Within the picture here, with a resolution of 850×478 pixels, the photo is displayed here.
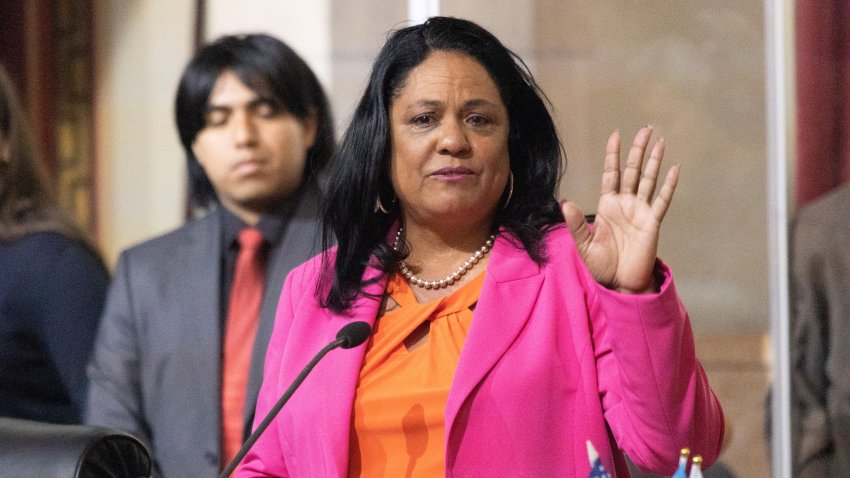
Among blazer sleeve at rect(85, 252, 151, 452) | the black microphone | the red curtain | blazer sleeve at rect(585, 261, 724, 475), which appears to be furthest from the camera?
the red curtain

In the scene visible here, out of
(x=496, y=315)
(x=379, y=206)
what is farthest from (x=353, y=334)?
(x=379, y=206)

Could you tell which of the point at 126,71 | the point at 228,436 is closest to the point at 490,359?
the point at 228,436

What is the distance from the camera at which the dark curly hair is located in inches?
74.1

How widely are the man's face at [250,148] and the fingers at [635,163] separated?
125 cm

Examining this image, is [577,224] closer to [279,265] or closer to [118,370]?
[279,265]

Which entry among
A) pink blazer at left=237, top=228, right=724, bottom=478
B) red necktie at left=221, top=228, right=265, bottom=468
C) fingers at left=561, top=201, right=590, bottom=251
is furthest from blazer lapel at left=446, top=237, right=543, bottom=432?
red necktie at left=221, top=228, right=265, bottom=468

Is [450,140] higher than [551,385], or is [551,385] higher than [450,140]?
[450,140]

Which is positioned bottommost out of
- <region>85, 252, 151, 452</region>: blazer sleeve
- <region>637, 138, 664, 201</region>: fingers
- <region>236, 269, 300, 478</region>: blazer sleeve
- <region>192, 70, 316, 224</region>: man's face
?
<region>85, 252, 151, 452</region>: blazer sleeve

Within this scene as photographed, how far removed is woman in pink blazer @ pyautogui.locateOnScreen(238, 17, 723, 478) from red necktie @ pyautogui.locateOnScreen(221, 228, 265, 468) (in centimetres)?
69

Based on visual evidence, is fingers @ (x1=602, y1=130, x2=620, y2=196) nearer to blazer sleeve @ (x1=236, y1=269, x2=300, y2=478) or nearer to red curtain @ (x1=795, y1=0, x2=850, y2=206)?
blazer sleeve @ (x1=236, y1=269, x2=300, y2=478)

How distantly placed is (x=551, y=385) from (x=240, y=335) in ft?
3.78

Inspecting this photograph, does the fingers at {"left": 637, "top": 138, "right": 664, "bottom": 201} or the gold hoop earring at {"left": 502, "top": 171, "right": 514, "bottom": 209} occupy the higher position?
the fingers at {"left": 637, "top": 138, "right": 664, "bottom": 201}

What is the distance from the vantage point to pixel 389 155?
6.29ft

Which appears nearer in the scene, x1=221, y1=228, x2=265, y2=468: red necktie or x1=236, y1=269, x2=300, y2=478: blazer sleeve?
x1=236, y1=269, x2=300, y2=478: blazer sleeve
